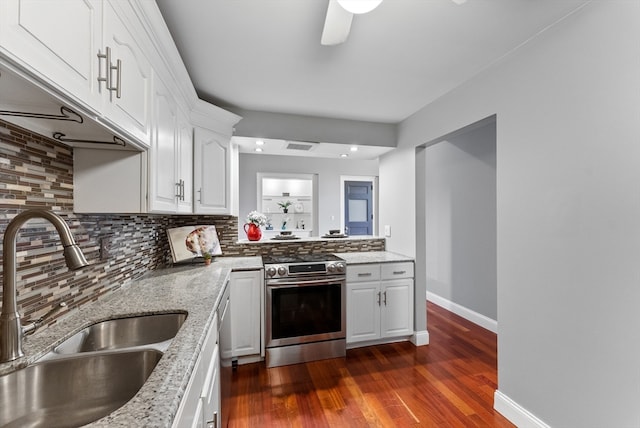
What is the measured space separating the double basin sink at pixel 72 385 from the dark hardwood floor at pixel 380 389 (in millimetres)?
1108

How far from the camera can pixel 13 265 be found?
0.83m

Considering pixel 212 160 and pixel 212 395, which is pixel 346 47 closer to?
pixel 212 160

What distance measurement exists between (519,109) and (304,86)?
1.51 m

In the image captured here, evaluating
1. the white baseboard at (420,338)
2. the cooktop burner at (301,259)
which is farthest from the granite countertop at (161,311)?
the white baseboard at (420,338)

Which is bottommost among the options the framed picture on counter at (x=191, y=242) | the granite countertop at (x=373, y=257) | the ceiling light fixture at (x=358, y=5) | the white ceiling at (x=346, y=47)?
the granite countertop at (x=373, y=257)

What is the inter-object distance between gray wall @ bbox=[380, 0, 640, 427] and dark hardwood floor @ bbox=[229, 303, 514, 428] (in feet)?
→ 1.14

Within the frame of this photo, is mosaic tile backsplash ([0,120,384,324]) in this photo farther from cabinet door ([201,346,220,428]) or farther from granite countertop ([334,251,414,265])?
granite countertop ([334,251,414,265])

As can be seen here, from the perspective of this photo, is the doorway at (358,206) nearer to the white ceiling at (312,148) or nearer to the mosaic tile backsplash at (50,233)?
the white ceiling at (312,148)

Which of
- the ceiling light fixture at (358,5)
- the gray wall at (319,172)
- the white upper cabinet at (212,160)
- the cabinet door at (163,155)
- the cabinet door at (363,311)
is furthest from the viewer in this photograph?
the gray wall at (319,172)

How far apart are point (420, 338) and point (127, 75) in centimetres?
307

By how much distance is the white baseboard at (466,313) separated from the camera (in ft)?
10.2

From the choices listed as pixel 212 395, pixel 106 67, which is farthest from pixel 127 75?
pixel 212 395

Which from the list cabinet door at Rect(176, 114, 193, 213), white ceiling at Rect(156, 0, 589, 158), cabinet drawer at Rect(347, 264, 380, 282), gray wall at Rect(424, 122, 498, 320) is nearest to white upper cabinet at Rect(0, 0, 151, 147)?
white ceiling at Rect(156, 0, 589, 158)

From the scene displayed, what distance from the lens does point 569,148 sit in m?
1.50
